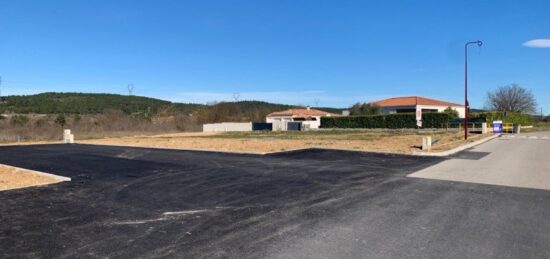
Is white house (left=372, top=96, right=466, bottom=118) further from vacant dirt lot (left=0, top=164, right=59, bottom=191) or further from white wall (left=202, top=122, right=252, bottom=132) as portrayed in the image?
vacant dirt lot (left=0, top=164, right=59, bottom=191)

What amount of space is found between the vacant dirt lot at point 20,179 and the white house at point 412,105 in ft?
253

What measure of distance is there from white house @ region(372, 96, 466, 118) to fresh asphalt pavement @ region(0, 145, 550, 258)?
75.1 metres

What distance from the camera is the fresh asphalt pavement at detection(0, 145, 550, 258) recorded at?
19.5 ft

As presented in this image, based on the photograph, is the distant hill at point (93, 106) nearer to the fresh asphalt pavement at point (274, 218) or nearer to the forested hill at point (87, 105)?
the forested hill at point (87, 105)

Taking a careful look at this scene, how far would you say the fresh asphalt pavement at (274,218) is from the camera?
19.5ft

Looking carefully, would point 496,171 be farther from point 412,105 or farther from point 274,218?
point 412,105

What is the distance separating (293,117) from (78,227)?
95584mm

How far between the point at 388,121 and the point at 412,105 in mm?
20189

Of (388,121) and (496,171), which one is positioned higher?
(388,121)

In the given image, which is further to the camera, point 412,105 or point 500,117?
point 412,105

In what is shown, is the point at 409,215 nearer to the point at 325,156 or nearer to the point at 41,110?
the point at 325,156

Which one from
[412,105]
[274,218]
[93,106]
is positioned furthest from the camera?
[93,106]

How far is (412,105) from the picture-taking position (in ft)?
278

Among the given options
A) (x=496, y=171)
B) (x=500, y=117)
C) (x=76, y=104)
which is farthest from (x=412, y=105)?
(x=76, y=104)
